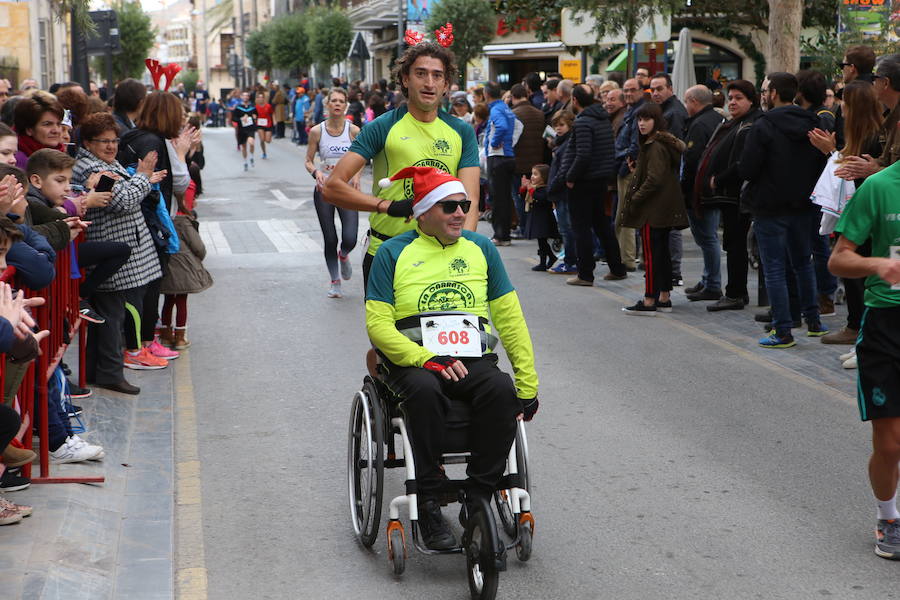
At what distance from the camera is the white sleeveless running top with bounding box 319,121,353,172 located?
1166 centimetres

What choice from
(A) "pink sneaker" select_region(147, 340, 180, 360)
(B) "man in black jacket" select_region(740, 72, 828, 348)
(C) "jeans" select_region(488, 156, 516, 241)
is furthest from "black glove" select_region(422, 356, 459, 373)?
(C) "jeans" select_region(488, 156, 516, 241)

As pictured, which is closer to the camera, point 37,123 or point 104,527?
point 104,527

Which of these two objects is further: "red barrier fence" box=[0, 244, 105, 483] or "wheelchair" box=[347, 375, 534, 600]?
"red barrier fence" box=[0, 244, 105, 483]

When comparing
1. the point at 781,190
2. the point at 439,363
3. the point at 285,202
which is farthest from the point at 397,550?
the point at 285,202

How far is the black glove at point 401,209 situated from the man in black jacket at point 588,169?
671cm

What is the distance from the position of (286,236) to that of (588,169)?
6.33 metres

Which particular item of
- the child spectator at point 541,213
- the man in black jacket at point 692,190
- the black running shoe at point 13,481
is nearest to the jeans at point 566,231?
the child spectator at point 541,213

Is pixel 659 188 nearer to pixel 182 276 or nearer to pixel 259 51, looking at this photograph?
pixel 182 276

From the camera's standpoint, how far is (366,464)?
16.8 feet

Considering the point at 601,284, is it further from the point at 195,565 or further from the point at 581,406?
the point at 195,565

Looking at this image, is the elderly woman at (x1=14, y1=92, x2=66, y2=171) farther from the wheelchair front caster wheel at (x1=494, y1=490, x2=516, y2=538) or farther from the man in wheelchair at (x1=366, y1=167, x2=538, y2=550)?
the wheelchair front caster wheel at (x1=494, y1=490, x2=516, y2=538)

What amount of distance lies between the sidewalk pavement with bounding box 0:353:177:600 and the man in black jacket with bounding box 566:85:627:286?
19.5 feet

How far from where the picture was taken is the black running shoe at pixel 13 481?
216 inches

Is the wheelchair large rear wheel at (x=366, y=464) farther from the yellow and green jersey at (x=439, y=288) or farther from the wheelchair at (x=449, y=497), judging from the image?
the yellow and green jersey at (x=439, y=288)
